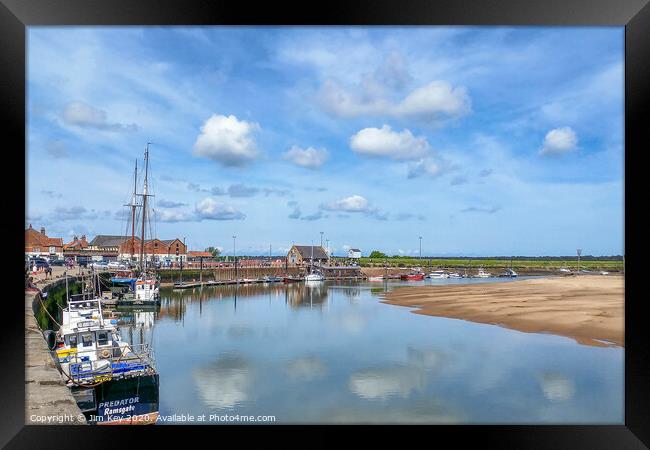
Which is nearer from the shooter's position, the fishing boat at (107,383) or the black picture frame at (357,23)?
the black picture frame at (357,23)

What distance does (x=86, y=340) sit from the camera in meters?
6.87

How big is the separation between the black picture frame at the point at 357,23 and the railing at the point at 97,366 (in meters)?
3.30

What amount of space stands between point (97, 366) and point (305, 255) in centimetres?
3985

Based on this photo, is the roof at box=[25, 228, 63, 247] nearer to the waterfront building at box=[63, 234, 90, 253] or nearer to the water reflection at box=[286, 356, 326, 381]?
the waterfront building at box=[63, 234, 90, 253]

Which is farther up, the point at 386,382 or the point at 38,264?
the point at 38,264

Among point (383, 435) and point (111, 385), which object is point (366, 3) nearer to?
point (383, 435)

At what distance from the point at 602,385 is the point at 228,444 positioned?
A: 23.8 feet

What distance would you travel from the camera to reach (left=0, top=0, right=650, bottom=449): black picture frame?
9.59 feet

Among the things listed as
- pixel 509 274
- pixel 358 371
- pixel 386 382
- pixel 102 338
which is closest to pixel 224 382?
pixel 102 338

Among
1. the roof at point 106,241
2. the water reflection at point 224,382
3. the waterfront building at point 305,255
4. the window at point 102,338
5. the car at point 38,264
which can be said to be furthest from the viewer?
the waterfront building at point 305,255

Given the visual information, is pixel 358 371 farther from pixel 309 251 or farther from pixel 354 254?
pixel 354 254

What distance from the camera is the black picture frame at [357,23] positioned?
292cm

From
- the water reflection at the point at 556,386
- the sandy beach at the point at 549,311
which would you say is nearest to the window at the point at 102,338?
the water reflection at the point at 556,386

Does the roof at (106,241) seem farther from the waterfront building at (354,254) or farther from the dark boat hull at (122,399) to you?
the dark boat hull at (122,399)
